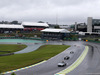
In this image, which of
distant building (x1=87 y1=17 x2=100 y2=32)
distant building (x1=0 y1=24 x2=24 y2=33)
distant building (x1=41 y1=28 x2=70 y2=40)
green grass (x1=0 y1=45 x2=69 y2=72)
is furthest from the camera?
distant building (x1=0 y1=24 x2=24 y2=33)

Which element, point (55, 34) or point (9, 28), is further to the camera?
point (9, 28)

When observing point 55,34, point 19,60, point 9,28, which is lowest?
point 19,60

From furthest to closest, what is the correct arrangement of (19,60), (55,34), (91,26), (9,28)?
(9,28), (91,26), (55,34), (19,60)

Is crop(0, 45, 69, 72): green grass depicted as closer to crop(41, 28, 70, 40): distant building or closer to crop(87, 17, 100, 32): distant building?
crop(41, 28, 70, 40): distant building

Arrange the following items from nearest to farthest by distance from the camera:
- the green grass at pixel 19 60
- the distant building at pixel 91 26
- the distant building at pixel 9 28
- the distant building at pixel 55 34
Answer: the green grass at pixel 19 60 < the distant building at pixel 55 34 < the distant building at pixel 91 26 < the distant building at pixel 9 28

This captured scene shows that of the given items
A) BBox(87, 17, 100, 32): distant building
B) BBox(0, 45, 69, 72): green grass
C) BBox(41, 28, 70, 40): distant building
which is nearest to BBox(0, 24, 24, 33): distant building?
BBox(41, 28, 70, 40): distant building

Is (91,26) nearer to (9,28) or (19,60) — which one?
(9,28)

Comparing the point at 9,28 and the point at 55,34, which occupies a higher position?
the point at 9,28

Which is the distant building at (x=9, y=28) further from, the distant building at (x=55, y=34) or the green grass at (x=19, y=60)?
the green grass at (x=19, y=60)

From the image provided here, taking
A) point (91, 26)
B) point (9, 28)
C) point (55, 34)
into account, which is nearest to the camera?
point (55, 34)

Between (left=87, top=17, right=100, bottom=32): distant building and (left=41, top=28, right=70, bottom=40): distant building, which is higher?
(left=87, top=17, right=100, bottom=32): distant building

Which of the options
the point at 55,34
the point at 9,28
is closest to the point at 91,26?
the point at 55,34

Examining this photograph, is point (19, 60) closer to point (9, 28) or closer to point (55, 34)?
point (55, 34)

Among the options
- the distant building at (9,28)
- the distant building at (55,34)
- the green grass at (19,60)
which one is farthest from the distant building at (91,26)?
the green grass at (19,60)
